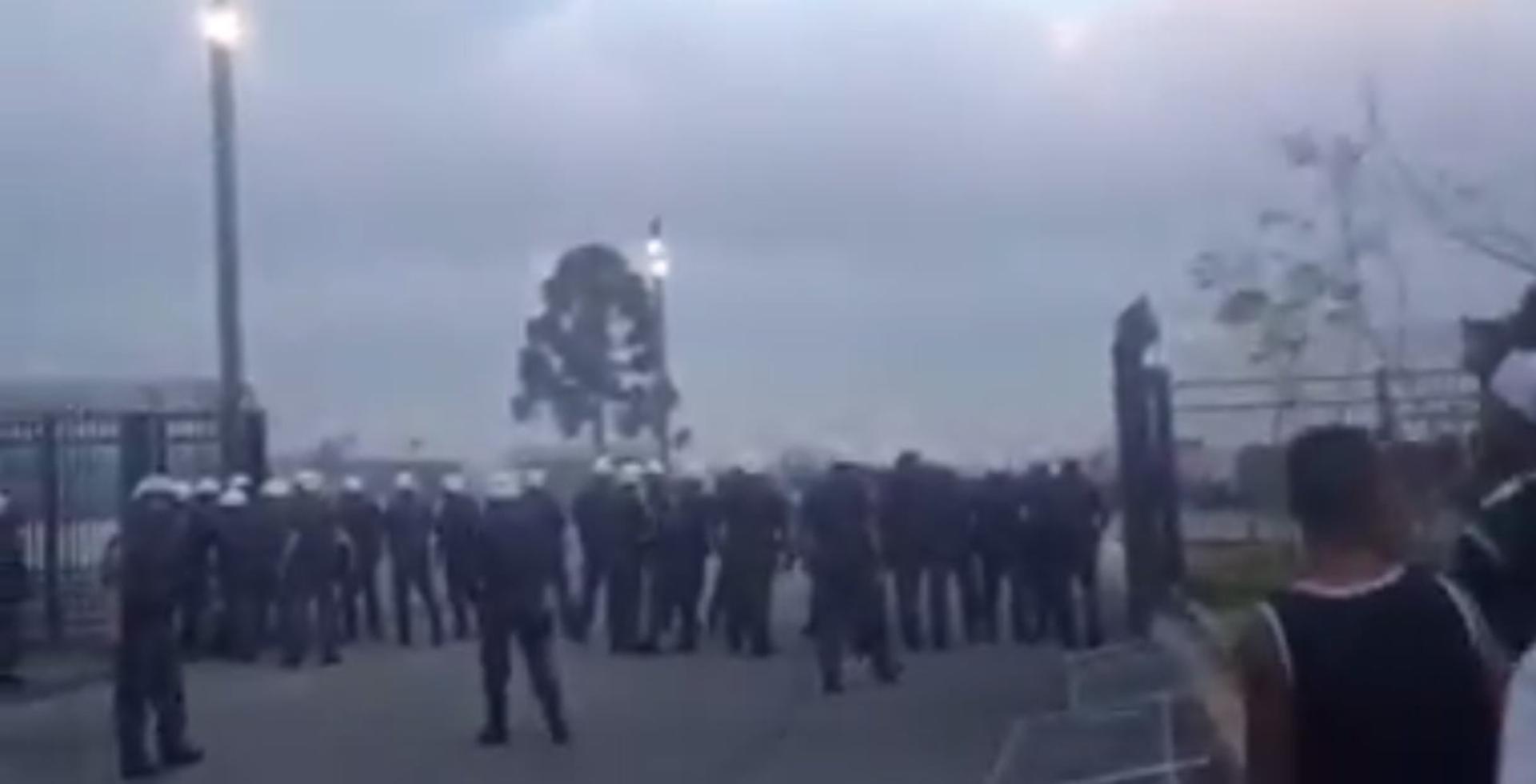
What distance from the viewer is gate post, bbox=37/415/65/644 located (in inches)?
1178

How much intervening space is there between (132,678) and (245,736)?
3321 mm

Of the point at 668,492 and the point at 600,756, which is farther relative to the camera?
the point at 668,492

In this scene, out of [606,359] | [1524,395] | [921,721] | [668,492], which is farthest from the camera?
[606,359]

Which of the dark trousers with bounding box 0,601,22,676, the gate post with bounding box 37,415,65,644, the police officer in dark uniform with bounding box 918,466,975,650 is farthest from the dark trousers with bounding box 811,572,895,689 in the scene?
the gate post with bounding box 37,415,65,644

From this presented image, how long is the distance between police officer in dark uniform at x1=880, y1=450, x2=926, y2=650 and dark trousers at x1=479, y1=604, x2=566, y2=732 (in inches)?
274

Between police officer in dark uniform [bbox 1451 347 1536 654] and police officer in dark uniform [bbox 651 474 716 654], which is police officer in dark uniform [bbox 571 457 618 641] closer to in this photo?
police officer in dark uniform [bbox 651 474 716 654]

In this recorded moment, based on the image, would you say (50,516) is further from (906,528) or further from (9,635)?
(906,528)

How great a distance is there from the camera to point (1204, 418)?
85.2 feet

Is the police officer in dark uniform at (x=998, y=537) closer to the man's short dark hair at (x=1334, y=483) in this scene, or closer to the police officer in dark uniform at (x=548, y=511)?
the police officer in dark uniform at (x=548, y=511)

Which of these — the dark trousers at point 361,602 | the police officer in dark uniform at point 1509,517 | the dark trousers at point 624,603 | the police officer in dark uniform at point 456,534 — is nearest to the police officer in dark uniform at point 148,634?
the police officer in dark uniform at point 456,534

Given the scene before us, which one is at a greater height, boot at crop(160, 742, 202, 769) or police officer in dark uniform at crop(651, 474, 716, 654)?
police officer in dark uniform at crop(651, 474, 716, 654)

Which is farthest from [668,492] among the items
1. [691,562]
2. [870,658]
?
[870,658]

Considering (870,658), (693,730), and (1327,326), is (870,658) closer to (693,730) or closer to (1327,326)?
(693,730)

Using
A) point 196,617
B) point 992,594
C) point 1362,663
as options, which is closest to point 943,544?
point 992,594
